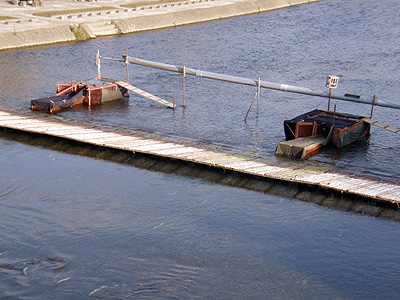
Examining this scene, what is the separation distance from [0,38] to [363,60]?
60924mm

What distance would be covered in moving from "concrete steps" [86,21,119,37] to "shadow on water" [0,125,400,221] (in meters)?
55.6

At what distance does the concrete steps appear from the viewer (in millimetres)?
106938

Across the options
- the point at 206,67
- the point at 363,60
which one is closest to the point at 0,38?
the point at 206,67

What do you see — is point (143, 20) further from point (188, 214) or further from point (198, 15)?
point (188, 214)

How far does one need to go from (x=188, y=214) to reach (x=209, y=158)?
945 cm

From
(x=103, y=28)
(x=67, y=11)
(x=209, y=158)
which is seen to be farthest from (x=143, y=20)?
(x=209, y=158)

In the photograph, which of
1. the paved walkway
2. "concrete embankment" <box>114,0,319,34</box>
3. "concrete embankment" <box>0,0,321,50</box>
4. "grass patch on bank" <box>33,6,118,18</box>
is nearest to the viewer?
"concrete embankment" <box>0,0,321,50</box>

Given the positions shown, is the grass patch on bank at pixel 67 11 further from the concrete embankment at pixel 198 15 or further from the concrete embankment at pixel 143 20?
the concrete embankment at pixel 198 15

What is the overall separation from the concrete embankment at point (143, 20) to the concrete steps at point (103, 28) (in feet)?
0.89

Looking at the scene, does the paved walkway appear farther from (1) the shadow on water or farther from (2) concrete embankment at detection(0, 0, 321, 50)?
(1) the shadow on water

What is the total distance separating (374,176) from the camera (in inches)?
1855

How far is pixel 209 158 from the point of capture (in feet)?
155

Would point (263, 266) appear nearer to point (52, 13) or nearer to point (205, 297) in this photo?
point (205, 297)

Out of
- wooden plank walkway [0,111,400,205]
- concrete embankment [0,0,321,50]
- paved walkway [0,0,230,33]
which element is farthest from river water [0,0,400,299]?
paved walkway [0,0,230,33]
